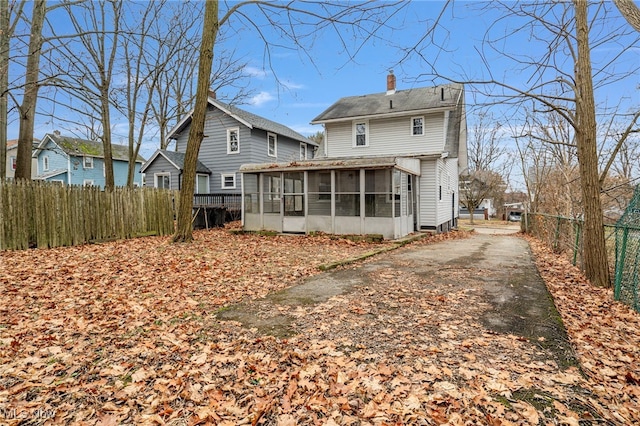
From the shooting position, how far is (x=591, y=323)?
4.33 meters

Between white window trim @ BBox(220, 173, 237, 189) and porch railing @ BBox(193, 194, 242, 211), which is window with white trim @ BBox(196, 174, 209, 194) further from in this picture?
porch railing @ BBox(193, 194, 242, 211)

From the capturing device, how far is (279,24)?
8484 millimetres

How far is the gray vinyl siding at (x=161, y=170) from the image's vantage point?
20.6 metres

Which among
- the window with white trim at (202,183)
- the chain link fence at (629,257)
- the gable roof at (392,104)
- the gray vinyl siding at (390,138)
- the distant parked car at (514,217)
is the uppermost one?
the gable roof at (392,104)

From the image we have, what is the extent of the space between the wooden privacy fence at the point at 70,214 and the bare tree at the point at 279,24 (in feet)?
8.67

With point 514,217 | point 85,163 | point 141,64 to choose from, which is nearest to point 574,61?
point 141,64

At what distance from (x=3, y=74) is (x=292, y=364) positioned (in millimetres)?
11348

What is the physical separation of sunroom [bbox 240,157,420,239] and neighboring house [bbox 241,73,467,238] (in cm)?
4

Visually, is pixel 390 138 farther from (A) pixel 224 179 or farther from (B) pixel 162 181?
(B) pixel 162 181

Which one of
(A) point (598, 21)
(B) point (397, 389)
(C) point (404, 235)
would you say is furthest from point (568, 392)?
(C) point (404, 235)

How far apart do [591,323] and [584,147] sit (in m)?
3.40

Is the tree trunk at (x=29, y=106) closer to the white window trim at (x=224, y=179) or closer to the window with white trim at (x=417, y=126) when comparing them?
the white window trim at (x=224, y=179)

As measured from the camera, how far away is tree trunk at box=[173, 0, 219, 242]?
9.89 metres

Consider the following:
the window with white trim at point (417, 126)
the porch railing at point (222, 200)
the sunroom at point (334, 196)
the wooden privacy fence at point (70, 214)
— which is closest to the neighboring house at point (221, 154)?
the porch railing at point (222, 200)
